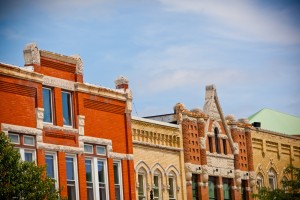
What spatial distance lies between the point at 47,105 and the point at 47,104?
0.05 metres

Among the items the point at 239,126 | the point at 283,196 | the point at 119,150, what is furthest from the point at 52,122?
the point at 239,126

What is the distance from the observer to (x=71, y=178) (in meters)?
48.2

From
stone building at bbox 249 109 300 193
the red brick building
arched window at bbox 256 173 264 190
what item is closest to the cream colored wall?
stone building at bbox 249 109 300 193

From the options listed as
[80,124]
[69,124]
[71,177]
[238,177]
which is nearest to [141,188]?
[71,177]

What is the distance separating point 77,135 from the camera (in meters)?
48.7

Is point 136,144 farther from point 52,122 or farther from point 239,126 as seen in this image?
point 239,126

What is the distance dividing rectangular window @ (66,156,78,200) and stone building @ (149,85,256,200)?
11.3m

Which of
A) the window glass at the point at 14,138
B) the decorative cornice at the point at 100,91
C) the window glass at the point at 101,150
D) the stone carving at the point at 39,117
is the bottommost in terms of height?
the window glass at the point at 101,150

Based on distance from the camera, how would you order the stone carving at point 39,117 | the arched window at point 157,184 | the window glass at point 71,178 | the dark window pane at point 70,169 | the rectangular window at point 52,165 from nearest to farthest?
1. the stone carving at point 39,117
2. the rectangular window at point 52,165
3. the window glass at point 71,178
4. the dark window pane at point 70,169
5. the arched window at point 157,184

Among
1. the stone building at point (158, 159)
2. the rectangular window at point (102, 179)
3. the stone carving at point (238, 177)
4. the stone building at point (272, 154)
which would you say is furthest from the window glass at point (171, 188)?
the stone building at point (272, 154)

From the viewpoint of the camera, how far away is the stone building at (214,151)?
5862 centimetres

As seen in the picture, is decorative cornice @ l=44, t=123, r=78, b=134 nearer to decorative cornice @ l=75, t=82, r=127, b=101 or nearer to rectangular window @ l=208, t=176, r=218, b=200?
decorative cornice @ l=75, t=82, r=127, b=101

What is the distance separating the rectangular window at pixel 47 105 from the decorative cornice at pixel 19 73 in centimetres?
111

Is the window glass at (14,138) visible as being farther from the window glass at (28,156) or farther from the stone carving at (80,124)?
the stone carving at (80,124)
